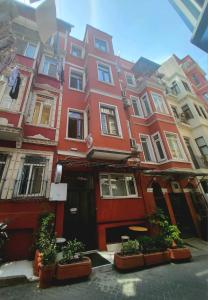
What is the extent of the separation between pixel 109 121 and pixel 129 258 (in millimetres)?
7691

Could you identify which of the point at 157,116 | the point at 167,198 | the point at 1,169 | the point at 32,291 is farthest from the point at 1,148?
the point at 157,116

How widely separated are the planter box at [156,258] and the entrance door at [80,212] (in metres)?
2.98

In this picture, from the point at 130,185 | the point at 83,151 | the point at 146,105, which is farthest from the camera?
the point at 146,105

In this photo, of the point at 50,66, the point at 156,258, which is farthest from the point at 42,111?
the point at 156,258

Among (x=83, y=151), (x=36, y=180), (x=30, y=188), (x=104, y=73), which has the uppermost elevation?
(x=104, y=73)

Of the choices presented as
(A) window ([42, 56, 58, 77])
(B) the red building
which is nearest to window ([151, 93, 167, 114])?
(B) the red building

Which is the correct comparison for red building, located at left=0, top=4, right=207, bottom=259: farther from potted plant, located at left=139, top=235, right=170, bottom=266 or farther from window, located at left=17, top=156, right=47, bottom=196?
potted plant, located at left=139, top=235, right=170, bottom=266

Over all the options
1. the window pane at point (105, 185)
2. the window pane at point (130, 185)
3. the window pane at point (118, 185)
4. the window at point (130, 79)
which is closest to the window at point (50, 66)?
the window at point (130, 79)

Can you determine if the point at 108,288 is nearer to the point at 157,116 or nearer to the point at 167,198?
the point at 167,198

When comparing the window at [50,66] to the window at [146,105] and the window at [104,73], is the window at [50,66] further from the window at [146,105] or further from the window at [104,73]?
the window at [146,105]

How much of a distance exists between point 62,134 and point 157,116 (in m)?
8.42

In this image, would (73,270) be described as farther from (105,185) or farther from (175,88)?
(175,88)

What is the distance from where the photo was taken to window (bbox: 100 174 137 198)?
922 cm

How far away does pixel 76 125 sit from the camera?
10672 millimetres
